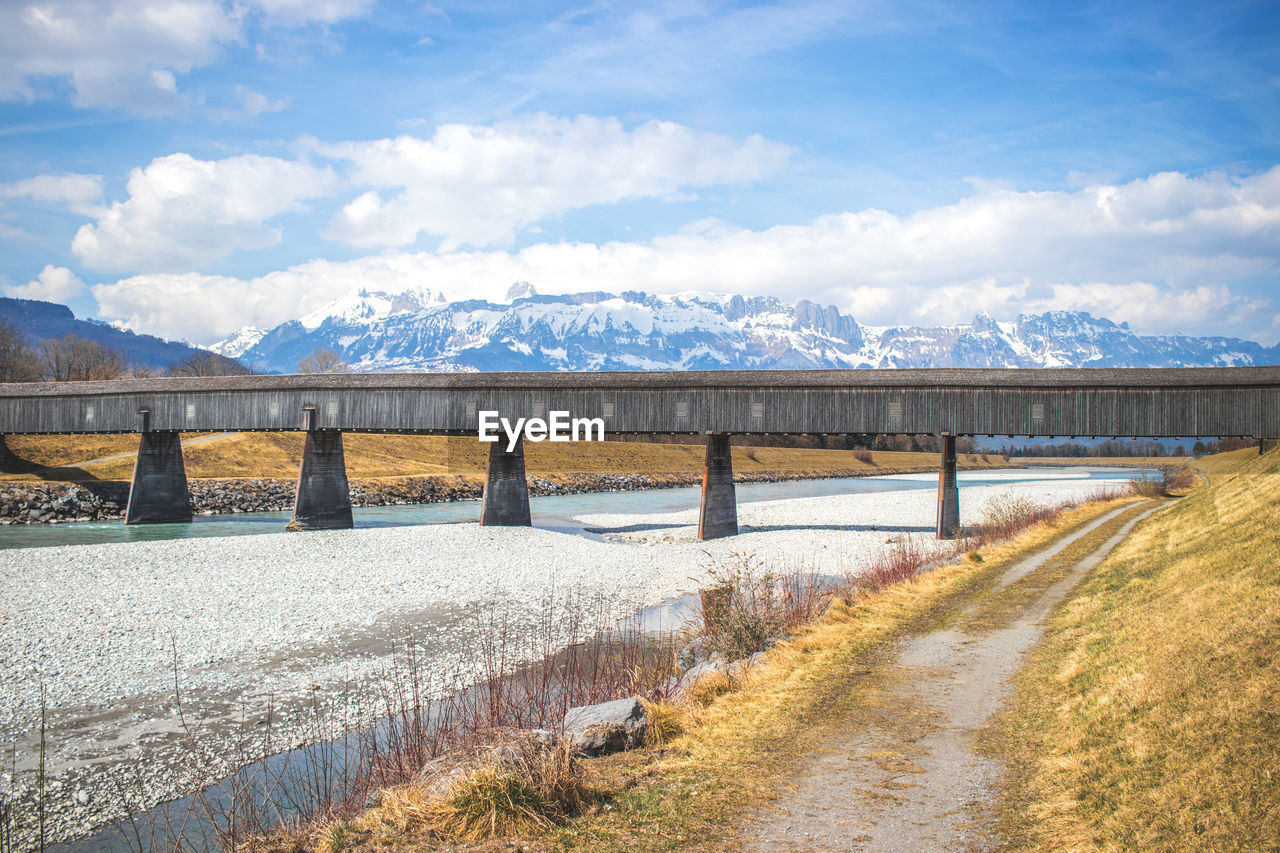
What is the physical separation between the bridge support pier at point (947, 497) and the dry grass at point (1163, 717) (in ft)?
64.7

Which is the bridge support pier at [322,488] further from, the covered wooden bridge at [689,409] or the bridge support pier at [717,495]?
the bridge support pier at [717,495]

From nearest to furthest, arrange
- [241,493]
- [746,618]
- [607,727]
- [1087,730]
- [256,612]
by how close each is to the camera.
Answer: [1087,730] → [607,727] → [746,618] → [256,612] → [241,493]

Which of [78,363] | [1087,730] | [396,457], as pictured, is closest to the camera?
[1087,730]

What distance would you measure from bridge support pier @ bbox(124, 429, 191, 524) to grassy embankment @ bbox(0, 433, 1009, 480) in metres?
13.1

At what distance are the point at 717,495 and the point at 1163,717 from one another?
89.0 feet

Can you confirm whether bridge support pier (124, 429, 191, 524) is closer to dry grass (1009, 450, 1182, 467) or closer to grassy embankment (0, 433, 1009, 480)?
grassy embankment (0, 433, 1009, 480)

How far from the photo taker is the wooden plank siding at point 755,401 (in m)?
30.4

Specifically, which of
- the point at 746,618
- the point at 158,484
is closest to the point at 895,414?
the point at 746,618

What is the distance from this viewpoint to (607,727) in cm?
861

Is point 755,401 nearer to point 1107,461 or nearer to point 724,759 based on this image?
point 724,759

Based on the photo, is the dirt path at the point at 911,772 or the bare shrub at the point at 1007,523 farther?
the bare shrub at the point at 1007,523

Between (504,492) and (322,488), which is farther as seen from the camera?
(322,488)

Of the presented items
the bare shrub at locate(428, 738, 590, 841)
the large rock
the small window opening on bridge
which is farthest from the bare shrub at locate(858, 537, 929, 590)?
the bare shrub at locate(428, 738, 590, 841)

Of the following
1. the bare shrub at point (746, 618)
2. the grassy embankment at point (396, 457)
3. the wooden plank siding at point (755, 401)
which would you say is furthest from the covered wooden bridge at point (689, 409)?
the bare shrub at point (746, 618)
